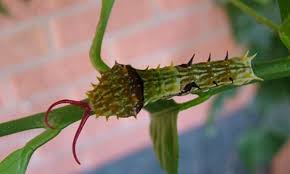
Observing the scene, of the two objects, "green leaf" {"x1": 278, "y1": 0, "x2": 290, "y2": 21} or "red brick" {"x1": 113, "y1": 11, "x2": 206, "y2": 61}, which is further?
"red brick" {"x1": 113, "y1": 11, "x2": 206, "y2": 61}

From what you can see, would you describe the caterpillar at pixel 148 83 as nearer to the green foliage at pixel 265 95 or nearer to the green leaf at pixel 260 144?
the green foliage at pixel 265 95

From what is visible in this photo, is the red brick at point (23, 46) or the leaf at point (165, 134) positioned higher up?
the red brick at point (23, 46)

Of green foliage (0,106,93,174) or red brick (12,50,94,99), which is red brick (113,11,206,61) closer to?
red brick (12,50,94,99)

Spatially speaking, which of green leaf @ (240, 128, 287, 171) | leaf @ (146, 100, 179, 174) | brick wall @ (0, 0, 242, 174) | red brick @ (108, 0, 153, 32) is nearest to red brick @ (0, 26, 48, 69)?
brick wall @ (0, 0, 242, 174)

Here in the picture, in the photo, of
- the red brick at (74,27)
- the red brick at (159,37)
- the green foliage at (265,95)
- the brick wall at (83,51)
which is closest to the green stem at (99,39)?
the green foliage at (265,95)

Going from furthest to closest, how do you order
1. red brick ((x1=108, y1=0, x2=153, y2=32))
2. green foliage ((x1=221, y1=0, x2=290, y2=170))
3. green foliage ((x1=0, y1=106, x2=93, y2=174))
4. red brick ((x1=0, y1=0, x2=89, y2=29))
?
red brick ((x1=108, y1=0, x2=153, y2=32))
red brick ((x1=0, y1=0, x2=89, y2=29))
green foliage ((x1=221, y1=0, x2=290, y2=170))
green foliage ((x1=0, y1=106, x2=93, y2=174))

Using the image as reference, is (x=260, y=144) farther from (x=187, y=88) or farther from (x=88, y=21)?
(x=187, y=88)

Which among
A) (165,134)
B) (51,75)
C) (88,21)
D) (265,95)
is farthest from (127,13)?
(165,134)

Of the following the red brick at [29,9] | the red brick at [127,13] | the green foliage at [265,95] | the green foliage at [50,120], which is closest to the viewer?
the green foliage at [50,120]

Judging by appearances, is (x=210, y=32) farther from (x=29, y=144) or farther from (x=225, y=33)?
(x=29, y=144)
